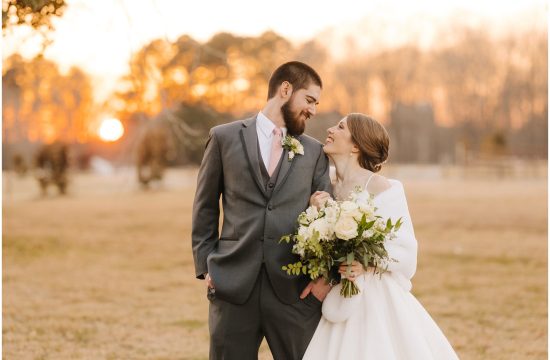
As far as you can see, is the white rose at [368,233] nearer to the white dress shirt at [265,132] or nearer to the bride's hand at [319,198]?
the bride's hand at [319,198]

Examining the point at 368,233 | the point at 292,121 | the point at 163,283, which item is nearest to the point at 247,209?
the point at 292,121

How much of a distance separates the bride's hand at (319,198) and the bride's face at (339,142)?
290 mm

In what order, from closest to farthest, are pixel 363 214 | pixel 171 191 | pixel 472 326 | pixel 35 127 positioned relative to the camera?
pixel 363 214, pixel 472 326, pixel 171 191, pixel 35 127

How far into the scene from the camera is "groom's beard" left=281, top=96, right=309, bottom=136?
3572mm

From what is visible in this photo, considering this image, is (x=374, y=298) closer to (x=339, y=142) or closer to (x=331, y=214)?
(x=331, y=214)

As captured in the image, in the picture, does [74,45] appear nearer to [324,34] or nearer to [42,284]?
[42,284]

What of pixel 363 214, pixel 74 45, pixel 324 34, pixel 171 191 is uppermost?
pixel 324 34

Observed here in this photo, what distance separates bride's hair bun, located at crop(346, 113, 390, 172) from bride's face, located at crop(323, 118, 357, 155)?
Result: 0.08 feet

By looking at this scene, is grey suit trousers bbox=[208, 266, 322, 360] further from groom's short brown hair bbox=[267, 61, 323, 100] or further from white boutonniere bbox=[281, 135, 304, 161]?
groom's short brown hair bbox=[267, 61, 323, 100]

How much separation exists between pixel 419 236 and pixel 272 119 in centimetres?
1206

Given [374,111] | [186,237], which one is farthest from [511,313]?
[374,111]

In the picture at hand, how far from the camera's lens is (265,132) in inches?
145

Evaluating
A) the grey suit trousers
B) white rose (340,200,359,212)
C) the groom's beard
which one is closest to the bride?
the grey suit trousers

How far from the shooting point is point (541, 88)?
53.2m
